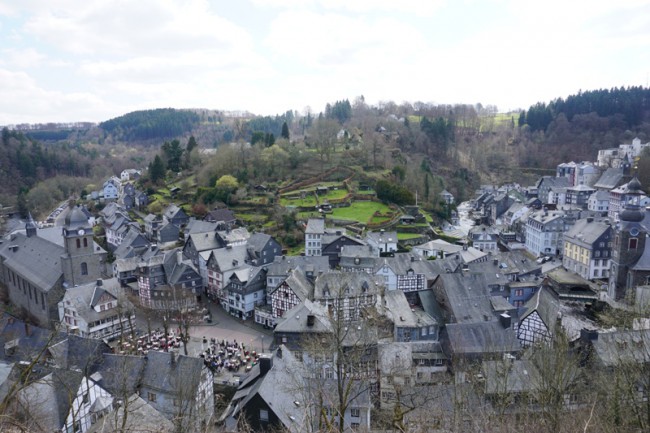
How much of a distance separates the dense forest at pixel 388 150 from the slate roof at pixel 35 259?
2801 centimetres

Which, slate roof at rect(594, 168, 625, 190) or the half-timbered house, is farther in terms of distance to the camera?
slate roof at rect(594, 168, 625, 190)

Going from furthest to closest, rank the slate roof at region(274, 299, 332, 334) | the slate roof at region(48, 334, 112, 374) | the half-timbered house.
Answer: the half-timbered house, the slate roof at region(274, 299, 332, 334), the slate roof at region(48, 334, 112, 374)

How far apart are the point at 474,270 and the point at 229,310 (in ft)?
68.9

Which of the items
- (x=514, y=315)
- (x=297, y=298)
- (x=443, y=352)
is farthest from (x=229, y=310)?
(x=514, y=315)

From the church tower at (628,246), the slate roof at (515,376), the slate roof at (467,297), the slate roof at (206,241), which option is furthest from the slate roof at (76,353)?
the church tower at (628,246)

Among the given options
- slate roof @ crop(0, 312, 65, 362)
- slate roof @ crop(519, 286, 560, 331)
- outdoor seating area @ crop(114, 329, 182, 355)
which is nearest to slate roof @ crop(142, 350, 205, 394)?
outdoor seating area @ crop(114, 329, 182, 355)

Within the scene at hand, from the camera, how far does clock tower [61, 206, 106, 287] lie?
121 ft

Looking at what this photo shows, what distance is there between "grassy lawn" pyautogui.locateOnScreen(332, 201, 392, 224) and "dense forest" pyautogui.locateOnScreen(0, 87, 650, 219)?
319 cm

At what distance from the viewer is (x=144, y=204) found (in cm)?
7062

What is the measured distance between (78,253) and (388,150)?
183 ft

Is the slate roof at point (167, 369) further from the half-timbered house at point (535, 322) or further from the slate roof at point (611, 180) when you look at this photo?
the slate roof at point (611, 180)

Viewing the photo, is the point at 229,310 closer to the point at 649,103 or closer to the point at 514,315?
the point at 514,315

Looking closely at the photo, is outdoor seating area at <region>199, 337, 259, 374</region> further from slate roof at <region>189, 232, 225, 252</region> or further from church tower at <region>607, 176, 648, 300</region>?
church tower at <region>607, 176, 648, 300</region>

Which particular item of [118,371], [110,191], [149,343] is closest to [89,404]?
[118,371]
